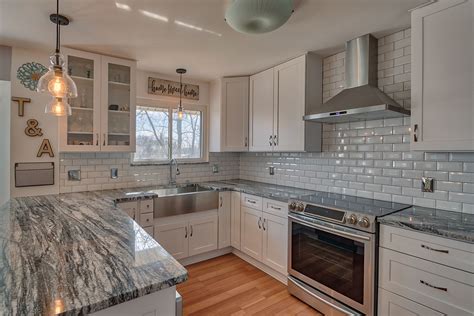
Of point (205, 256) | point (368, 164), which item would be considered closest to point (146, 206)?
point (205, 256)

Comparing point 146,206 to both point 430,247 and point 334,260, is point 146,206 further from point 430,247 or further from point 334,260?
point 430,247

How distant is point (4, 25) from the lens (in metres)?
2.03

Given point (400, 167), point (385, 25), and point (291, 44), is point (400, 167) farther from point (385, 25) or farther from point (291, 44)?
point (291, 44)

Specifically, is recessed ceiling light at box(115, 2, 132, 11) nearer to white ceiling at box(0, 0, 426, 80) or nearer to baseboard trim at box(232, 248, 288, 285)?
white ceiling at box(0, 0, 426, 80)

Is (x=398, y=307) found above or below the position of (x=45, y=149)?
below

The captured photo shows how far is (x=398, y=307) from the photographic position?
168cm

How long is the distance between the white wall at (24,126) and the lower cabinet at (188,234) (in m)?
1.26

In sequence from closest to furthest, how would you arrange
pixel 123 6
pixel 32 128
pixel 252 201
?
pixel 123 6, pixel 32 128, pixel 252 201

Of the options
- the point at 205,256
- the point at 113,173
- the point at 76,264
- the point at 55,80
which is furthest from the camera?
the point at 205,256

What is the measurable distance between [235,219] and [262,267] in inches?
25.6

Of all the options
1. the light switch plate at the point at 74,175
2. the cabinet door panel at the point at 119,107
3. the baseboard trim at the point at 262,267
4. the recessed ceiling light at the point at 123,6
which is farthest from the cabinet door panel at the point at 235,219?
the recessed ceiling light at the point at 123,6

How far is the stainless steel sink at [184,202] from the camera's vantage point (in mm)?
2752

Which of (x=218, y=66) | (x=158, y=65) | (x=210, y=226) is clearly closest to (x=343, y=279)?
(x=210, y=226)

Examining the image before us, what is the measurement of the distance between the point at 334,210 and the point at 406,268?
578 mm
